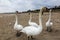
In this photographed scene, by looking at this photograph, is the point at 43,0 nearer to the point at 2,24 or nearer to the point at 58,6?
the point at 58,6

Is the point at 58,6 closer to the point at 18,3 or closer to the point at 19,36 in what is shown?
the point at 18,3

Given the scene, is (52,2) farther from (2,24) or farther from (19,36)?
(19,36)

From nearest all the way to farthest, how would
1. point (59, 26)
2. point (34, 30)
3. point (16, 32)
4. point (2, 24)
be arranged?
point (34, 30)
point (16, 32)
point (59, 26)
point (2, 24)

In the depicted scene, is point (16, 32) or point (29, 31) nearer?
point (29, 31)

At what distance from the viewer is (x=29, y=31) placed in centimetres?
565

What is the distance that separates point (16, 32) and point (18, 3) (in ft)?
18.2

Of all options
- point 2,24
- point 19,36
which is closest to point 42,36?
point 19,36

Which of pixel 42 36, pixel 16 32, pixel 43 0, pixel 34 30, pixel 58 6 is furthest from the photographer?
pixel 43 0

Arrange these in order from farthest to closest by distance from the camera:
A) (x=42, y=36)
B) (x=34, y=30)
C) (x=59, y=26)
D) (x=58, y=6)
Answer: (x=58, y=6) → (x=59, y=26) → (x=42, y=36) → (x=34, y=30)

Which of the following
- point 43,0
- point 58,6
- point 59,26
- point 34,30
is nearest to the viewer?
point 34,30

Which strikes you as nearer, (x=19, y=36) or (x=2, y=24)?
(x=19, y=36)

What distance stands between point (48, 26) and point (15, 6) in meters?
5.36

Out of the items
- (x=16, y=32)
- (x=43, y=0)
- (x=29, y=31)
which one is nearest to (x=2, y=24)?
(x=16, y=32)

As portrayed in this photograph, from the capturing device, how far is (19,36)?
21.3 ft
